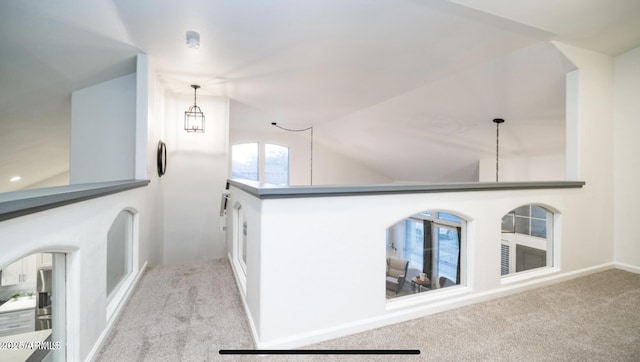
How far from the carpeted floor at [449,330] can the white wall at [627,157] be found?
817 mm

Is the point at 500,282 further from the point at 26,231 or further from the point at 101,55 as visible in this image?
the point at 101,55

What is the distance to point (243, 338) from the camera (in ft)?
6.19

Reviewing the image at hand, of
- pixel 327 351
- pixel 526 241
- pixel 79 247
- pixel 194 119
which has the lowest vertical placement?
pixel 327 351

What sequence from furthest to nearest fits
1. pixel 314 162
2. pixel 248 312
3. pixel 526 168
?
pixel 314 162, pixel 526 168, pixel 248 312

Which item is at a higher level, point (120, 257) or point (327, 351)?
point (120, 257)

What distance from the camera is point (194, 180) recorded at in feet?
15.9

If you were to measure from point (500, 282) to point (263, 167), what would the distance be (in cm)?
648

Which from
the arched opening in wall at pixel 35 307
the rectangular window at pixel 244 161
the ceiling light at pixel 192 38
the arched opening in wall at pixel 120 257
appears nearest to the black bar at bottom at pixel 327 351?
the arched opening in wall at pixel 35 307

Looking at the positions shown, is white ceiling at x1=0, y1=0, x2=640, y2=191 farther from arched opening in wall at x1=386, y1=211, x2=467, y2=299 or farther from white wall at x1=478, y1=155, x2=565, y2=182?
arched opening in wall at x1=386, y1=211, x2=467, y2=299

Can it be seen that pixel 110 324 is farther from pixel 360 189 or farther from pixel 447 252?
pixel 447 252

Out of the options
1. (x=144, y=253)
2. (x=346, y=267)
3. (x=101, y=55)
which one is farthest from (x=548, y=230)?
(x=101, y=55)

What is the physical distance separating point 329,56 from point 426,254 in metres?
2.29

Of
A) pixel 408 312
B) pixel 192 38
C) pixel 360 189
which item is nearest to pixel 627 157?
pixel 408 312

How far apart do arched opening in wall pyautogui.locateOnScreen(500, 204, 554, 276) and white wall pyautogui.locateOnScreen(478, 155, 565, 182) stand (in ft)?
4.53
